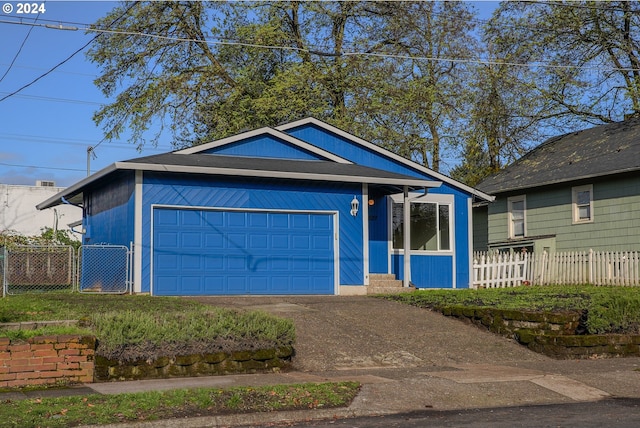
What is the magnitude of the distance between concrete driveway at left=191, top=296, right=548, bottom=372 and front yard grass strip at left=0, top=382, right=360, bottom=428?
272 centimetres

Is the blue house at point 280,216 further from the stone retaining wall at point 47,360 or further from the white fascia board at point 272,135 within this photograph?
the stone retaining wall at point 47,360

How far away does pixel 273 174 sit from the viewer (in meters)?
20.9

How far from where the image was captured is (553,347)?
49.0 ft

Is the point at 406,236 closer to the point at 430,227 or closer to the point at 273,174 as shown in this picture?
the point at 430,227

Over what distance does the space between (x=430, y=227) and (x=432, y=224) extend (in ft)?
0.40

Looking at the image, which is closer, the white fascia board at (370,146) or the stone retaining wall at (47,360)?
the stone retaining wall at (47,360)

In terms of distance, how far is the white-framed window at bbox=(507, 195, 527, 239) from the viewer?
103 ft

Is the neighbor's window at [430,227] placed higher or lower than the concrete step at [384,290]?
higher

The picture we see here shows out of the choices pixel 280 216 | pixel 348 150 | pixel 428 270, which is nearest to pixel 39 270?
pixel 280 216

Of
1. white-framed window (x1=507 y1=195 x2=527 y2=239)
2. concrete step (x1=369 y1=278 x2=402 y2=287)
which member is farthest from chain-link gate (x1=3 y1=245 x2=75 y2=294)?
white-framed window (x1=507 y1=195 x2=527 y2=239)

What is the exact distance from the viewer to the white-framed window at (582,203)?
92.4 feet

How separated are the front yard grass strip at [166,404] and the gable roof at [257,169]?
33.2 ft

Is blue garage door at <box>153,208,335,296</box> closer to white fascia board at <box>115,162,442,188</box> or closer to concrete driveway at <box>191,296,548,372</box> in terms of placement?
white fascia board at <box>115,162,442,188</box>

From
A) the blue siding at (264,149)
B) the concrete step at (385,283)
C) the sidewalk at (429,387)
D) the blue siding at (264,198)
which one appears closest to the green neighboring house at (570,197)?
the concrete step at (385,283)
